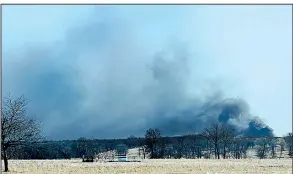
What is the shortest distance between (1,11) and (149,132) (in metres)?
34.9

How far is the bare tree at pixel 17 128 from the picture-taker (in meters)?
21.2

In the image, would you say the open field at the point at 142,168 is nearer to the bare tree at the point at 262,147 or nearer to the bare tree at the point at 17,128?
the bare tree at the point at 17,128

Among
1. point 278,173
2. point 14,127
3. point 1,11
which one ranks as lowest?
point 278,173

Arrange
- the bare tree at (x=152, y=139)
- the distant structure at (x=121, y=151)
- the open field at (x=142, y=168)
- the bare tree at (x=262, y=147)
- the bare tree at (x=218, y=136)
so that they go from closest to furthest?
the open field at (x=142, y=168)
the distant structure at (x=121, y=151)
the bare tree at (x=152, y=139)
the bare tree at (x=218, y=136)
the bare tree at (x=262, y=147)

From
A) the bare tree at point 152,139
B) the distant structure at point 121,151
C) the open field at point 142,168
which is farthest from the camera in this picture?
the bare tree at point 152,139

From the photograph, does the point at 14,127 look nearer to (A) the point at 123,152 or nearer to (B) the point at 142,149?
(A) the point at 123,152

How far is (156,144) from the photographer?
46.7 m

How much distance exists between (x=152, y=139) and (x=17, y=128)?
2473 cm

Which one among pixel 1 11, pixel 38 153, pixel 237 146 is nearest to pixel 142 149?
pixel 237 146

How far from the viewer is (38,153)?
85.3 feet

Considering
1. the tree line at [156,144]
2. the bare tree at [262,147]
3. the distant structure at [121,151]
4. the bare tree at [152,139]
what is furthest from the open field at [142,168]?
the bare tree at [262,147]

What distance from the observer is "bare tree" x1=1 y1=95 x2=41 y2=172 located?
21.2 meters

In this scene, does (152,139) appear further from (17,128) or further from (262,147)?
(17,128)

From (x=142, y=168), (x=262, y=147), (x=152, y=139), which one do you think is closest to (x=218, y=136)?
(x=262, y=147)
